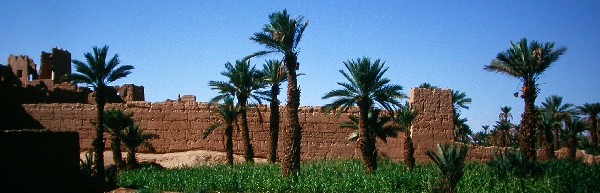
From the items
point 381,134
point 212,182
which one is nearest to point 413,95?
point 381,134

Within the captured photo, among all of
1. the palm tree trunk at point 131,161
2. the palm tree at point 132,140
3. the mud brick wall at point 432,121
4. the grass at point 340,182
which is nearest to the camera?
the grass at point 340,182

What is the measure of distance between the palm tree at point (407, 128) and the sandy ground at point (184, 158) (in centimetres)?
604

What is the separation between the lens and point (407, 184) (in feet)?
51.6

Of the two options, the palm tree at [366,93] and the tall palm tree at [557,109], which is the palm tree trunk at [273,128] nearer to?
the palm tree at [366,93]

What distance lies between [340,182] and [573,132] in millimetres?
17985

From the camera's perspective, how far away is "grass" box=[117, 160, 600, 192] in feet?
50.0

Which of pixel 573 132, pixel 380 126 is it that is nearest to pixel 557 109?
pixel 573 132

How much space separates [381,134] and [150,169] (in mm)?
8072

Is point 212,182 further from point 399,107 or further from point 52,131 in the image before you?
point 399,107

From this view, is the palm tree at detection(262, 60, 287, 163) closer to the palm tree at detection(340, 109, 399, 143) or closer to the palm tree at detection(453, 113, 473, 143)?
the palm tree at detection(340, 109, 399, 143)

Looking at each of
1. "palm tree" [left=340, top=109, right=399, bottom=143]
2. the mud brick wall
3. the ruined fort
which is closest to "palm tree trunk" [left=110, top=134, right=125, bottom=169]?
the ruined fort

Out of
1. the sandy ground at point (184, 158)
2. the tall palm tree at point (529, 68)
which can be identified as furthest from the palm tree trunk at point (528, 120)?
the sandy ground at point (184, 158)

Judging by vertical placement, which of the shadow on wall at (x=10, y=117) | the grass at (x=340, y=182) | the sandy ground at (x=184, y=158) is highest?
the shadow on wall at (x=10, y=117)

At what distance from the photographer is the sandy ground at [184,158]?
23.7 metres
